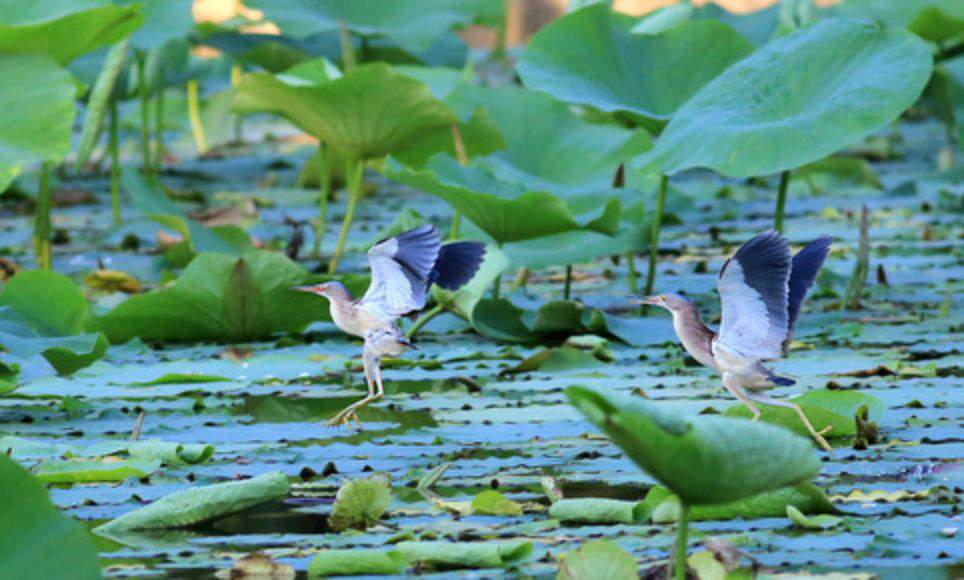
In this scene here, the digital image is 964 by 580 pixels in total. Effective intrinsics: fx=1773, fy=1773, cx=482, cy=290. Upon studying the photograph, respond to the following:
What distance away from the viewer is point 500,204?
11.2ft

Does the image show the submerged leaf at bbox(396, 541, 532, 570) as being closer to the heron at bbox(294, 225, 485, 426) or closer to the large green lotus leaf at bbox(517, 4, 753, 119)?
the heron at bbox(294, 225, 485, 426)

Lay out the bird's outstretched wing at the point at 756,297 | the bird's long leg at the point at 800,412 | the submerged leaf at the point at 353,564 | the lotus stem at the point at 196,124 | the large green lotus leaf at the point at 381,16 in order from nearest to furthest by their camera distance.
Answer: the submerged leaf at the point at 353,564 < the bird's outstretched wing at the point at 756,297 < the bird's long leg at the point at 800,412 < the large green lotus leaf at the point at 381,16 < the lotus stem at the point at 196,124

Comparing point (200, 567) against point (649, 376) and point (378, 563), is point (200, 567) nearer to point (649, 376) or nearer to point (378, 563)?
point (378, 563)

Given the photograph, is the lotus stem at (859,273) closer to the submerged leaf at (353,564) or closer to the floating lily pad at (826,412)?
the floating lily pad at (826,412)

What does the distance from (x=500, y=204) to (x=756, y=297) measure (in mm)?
1202

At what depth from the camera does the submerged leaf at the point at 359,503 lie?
197 cm

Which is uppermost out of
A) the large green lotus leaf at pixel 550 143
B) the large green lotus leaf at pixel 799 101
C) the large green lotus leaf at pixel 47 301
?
the large green lotus leaf at pixel 799 101

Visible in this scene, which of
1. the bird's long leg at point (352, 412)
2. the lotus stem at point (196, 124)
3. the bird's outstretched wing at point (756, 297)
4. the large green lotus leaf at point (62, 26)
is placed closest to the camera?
the bird's outstretched wing at point (756, 297)

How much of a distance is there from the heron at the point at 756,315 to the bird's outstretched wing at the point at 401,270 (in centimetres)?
48

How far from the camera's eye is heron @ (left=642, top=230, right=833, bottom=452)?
223cm

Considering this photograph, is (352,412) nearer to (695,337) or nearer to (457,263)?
(457,263)

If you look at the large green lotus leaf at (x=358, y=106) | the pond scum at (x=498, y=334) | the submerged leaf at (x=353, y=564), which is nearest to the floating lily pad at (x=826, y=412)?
the pond scum at (x=498, y=334)

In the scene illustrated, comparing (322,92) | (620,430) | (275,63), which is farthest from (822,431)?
(275,63)

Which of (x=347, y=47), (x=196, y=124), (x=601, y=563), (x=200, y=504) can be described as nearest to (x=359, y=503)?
(x=200, y=504)
